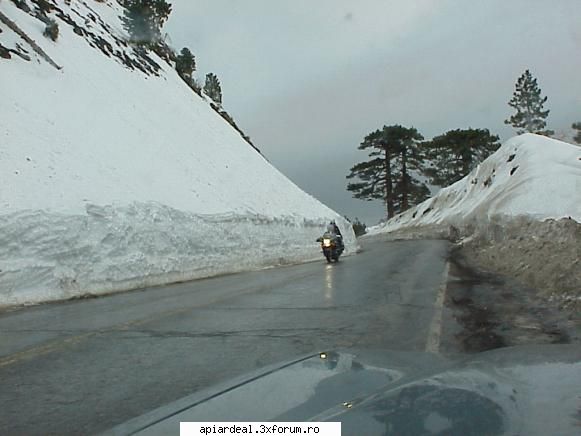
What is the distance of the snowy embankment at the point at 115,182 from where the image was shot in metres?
14.5

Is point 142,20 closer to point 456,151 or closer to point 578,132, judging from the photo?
point 456,151

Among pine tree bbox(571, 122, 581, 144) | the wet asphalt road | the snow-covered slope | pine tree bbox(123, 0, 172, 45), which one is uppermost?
pine tree bbox(123, 0, 172, 45)

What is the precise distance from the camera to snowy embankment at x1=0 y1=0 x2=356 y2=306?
47.6 ft

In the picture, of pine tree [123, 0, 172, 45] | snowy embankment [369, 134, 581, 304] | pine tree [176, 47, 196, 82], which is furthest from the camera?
pine tree [176, 47, 196, 82]

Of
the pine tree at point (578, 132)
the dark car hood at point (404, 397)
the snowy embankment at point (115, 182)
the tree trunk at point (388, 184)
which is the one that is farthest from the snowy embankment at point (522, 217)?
the pine tree at point (578, 132)

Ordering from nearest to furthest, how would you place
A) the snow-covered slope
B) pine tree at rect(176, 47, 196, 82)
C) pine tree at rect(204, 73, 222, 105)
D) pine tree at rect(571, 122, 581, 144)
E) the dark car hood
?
the dark car hood → the snow-covered slope → pine tree at rect(176, 47, 196, 82) → pine tree at rect(204, 73, 222, 105) → pine tree at rect(571, 122, 581, 144)

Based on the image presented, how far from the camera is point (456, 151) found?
7056 cm

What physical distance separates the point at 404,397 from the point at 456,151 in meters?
71.5

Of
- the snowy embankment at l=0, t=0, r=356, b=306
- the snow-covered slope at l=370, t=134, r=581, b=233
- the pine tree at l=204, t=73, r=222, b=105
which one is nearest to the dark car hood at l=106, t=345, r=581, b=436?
the snowy embankment at l=0, t=0, r=356, b=306

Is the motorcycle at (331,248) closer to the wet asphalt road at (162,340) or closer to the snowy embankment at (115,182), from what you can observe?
the snowy embankment at (115,182)

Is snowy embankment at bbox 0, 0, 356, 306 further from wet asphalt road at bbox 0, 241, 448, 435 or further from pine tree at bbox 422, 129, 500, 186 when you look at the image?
pine tree at bbox 422, 129, 500, 186

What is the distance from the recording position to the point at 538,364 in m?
3.88

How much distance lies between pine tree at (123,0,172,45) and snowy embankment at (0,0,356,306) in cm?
170

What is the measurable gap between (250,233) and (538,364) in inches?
835
